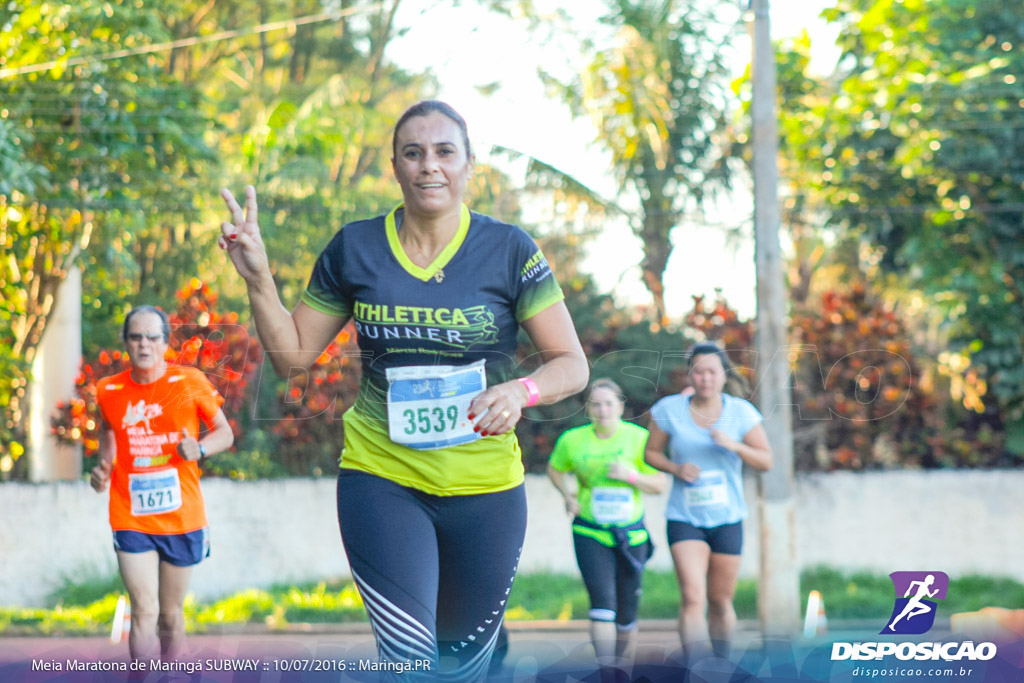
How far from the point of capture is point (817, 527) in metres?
10.4

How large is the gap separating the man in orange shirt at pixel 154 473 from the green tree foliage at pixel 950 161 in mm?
7687

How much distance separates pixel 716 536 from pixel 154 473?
292cm

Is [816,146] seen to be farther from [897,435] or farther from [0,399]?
[0,399]

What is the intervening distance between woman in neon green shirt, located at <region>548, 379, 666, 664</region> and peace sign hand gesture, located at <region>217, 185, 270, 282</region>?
139 inches

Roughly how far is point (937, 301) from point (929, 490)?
179 centimetres

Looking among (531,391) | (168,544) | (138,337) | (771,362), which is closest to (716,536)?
(168,544)

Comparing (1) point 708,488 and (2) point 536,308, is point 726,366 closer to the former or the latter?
(1) point 708,488

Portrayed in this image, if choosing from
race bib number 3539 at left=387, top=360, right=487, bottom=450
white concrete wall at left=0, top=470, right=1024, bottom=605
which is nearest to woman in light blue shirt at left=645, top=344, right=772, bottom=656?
race bib number 3539 at left=387, top=360, right=487, bottom=450

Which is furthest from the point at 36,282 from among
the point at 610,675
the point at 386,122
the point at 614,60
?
the point at 610,675

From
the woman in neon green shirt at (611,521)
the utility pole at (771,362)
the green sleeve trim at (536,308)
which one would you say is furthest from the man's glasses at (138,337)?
the utility pole at (771,362)

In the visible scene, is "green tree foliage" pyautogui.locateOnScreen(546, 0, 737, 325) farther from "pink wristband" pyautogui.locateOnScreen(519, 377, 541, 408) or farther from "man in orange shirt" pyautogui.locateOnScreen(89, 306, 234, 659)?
"pink wristband" pyautogui.locateOnScreen(519, 377, 541, 408)

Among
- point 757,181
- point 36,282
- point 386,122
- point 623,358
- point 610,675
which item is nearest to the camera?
point 610,675

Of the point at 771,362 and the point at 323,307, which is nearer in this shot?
the point at 323,307

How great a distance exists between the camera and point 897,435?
36.1 feet
